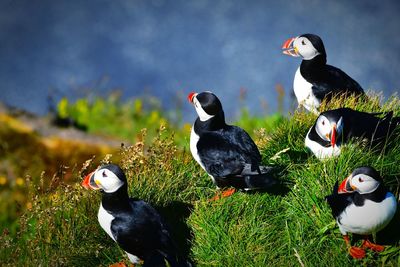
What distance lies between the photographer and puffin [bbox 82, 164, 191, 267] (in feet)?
17.6

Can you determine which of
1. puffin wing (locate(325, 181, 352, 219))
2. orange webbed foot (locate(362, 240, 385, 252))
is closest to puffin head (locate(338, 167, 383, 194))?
puffin wing (locate(325, 181, 352, 219))

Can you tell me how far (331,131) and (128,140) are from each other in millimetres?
5627

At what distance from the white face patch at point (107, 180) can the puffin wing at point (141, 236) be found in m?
0.27

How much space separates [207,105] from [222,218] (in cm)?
98

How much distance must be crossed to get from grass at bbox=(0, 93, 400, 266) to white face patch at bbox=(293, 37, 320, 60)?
873 millimetres

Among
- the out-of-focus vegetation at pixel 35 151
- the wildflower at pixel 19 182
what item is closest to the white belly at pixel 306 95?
the out-of-focus vegetation at pixel 35 151

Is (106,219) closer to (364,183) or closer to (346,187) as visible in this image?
(346,187)

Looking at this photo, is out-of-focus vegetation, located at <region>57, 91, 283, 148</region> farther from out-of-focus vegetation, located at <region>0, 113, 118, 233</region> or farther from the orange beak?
the orange beak

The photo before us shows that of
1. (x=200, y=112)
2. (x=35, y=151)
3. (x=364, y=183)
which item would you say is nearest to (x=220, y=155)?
(x=200, y=112)

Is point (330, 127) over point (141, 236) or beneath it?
over

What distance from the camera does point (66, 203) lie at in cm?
633

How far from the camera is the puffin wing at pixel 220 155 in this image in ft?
19.2

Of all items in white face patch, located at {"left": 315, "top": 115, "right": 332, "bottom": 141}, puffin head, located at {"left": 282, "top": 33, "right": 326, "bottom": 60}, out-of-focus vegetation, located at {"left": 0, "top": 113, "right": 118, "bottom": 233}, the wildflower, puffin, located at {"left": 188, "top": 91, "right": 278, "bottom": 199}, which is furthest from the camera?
out-of-focus vegetation, located at {"left": 0, "top": 113, "right": 118, "bottom": 233}

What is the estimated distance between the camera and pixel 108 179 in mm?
5336
